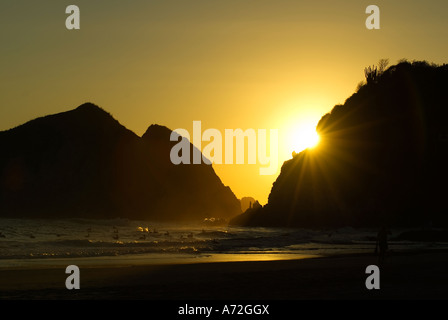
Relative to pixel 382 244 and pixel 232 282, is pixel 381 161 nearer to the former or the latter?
pixel 382 244

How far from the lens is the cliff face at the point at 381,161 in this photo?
8100 cm

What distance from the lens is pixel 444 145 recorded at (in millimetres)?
83938

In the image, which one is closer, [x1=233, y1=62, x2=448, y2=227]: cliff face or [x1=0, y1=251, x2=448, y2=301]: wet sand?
[x1=0, y1=251, x2=448, y2=301]: wet sand

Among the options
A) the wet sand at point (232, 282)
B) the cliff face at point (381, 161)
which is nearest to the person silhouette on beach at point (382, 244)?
the wet sand at point (232, 282)

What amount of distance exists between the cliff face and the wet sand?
5730 centimetres

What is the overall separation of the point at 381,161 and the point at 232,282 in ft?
231

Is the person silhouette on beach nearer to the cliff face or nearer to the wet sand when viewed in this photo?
the wet sand

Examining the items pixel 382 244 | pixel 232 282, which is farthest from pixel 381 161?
pixel 232 282

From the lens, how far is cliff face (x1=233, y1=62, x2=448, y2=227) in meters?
81.0

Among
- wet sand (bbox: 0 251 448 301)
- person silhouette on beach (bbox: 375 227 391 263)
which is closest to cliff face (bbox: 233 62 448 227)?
person silhouette on beach (bbox: 375 227 391 263)

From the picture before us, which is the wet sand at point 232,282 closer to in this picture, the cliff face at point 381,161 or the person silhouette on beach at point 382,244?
the person silhouette on beach at point 382,244
